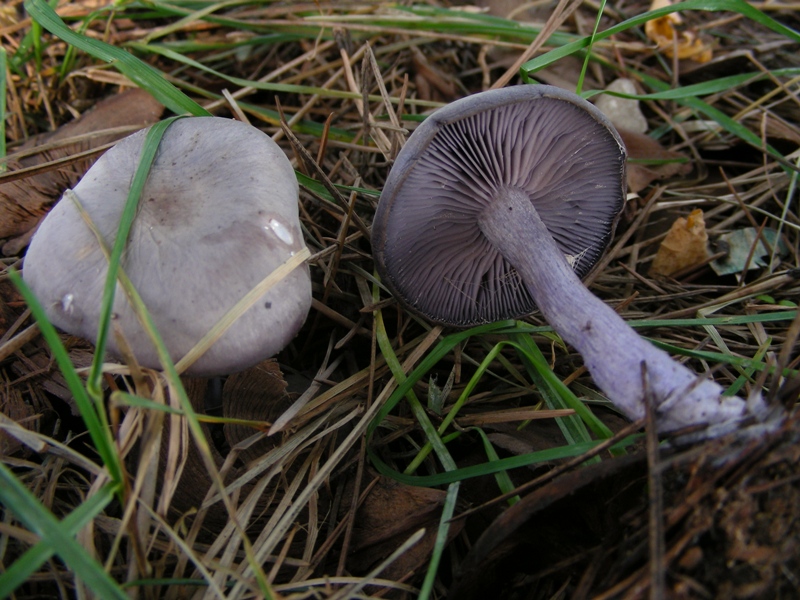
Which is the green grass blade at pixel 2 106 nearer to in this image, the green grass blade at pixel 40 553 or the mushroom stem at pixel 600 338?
the green grass blade at pixel 40 553

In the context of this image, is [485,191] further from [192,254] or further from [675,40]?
[675,40]

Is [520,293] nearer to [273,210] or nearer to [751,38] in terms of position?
[273,210]

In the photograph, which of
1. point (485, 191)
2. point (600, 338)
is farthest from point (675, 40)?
point (600, 338)

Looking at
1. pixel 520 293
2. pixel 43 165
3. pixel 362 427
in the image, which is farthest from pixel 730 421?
pixel 43 165

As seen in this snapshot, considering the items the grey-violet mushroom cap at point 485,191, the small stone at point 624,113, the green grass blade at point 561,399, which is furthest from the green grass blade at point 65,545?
the small stone at point 624,113

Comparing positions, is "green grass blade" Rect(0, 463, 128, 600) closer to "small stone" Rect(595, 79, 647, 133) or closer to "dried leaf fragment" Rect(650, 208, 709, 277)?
"dried leaf fragment" Rect(650, 208, 709, 277)
